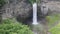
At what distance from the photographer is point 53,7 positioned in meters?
31.5

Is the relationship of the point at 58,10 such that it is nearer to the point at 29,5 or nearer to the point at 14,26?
the point at 29,5

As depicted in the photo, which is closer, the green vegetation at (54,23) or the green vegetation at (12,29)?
the green vegetation at (12,29)

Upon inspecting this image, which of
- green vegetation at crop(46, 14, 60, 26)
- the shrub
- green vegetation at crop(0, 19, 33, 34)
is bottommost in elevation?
the shrub

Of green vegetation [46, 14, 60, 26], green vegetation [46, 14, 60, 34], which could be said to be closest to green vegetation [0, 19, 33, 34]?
green vegetation [46, 14, 60, 34]

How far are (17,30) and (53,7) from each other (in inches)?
644

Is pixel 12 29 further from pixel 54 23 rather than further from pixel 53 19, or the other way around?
A: pixel 53 19

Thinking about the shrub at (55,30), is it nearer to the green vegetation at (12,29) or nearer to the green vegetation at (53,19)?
the green vegetation at (53,19)

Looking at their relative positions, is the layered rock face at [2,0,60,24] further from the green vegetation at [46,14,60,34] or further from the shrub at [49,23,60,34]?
the shrub at [49,23,60,34]

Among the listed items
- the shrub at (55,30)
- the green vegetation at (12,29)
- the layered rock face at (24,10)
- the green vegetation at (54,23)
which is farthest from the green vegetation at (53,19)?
the green vegetation at (12,29)

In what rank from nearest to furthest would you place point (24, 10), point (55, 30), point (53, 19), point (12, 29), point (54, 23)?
point (12, 29) < point (55, 30) < point (54, 23) < point (53, 19) < point (24, 10)

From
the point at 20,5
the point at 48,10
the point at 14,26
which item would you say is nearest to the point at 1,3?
the point at 14,26

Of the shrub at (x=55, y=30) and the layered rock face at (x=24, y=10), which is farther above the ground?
the layered rock face at (x=24, y=10)

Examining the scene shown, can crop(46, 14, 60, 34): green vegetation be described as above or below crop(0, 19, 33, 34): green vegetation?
below

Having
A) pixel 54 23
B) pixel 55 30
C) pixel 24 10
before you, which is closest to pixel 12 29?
pixel 55 30
